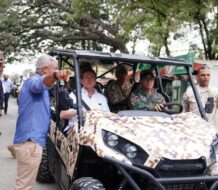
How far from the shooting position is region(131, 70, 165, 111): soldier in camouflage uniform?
567cm

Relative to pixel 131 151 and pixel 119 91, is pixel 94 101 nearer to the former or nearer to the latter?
pixel 119 91

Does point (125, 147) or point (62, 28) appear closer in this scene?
point (125, 147)

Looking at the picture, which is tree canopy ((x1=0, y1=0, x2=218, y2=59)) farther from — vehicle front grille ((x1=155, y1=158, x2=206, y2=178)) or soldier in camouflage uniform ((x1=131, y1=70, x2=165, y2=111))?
vehicle front grille ((x1=155, y1=158, x2=206, y2=178))

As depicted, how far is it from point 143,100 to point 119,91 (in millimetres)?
1079

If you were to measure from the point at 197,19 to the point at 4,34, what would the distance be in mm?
12992

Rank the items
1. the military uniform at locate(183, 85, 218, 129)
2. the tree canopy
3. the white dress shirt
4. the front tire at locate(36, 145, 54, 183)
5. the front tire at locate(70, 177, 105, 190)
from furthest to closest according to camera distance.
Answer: the tree canopy < the front tire at locate(36, 145, 54, 183) < the military uniform at locate(183, 85, 218, 129) < the white dress shirt < the front tire at locate(70, 177, 105, 190)

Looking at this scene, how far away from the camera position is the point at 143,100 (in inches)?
226

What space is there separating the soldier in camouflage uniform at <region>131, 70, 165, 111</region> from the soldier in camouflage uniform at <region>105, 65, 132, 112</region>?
13.0 inches

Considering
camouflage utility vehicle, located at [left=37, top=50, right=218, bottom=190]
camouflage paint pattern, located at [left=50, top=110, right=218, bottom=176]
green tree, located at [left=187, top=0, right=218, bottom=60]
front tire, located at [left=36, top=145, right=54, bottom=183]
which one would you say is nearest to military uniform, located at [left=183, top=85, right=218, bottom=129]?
camouflage utility vehicle, located at [left=37, top=50, right=218, bottom=190]

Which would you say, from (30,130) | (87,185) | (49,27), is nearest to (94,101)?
(30,130)

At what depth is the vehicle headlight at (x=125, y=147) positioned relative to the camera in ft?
13.7

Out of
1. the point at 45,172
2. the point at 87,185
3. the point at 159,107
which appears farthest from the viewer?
the point at 45,172

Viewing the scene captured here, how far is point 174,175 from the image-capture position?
418cm

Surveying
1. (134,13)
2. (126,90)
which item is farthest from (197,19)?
(126,90)
